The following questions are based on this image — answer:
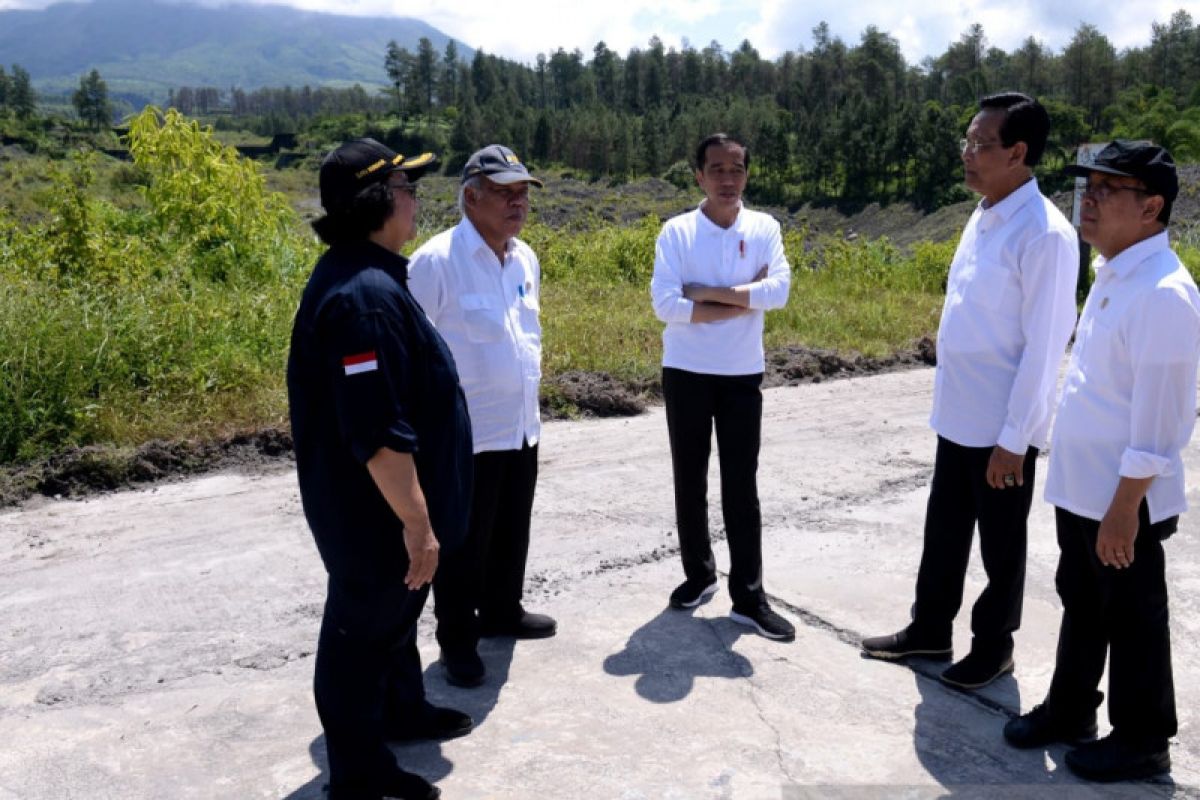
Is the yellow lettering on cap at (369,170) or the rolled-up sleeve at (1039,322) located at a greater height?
the yellow lettering on cap at (369,170)

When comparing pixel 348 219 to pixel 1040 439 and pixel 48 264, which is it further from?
pixel 48 264

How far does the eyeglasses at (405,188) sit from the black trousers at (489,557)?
1099 mm

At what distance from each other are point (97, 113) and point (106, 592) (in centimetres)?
10687

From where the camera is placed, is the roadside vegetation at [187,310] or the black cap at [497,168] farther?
the roadside vegetation at [187,310]

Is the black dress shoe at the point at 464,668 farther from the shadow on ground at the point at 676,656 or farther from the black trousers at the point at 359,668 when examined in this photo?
the black trousers at the point at 359,668

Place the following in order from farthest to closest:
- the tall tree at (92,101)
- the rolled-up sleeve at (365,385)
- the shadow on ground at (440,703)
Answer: the tall tree at (92,101), the shadow on ground at (440,703), the rolled-up sleeve at (365,385)

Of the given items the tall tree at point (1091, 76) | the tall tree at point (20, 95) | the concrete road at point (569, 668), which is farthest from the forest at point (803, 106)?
the concrete road at point (569, 668)

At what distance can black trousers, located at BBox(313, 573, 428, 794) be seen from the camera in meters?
2.60

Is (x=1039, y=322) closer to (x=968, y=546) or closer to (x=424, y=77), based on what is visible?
(x=968, y=546)

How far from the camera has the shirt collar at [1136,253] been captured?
279 centimetres

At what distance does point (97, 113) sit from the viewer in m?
97.9

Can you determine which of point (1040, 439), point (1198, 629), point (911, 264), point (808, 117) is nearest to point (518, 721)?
point (1040, 439)

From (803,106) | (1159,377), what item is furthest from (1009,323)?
(803,106)

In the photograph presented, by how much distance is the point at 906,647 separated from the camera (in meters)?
3.69
